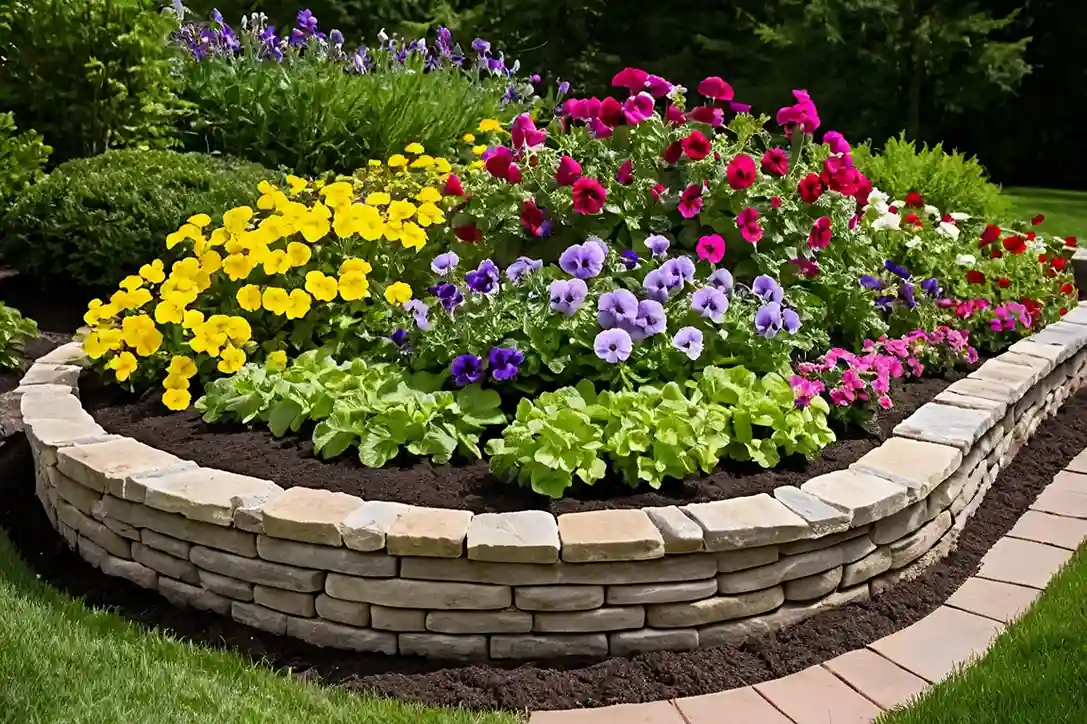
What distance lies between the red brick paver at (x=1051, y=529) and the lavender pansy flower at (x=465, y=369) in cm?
182

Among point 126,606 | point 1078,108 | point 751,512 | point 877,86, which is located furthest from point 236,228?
point 1078,108

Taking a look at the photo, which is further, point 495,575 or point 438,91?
point 438,91

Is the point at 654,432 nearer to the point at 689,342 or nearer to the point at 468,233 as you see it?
the point at 689,342

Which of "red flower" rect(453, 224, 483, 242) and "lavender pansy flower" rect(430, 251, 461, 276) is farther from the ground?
"red flower" rect(453, 224, 483, 242)

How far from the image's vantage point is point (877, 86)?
37.9ft

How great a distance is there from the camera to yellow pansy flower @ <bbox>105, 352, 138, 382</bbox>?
323 cm

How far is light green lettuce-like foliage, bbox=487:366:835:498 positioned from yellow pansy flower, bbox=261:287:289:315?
36.8 inches

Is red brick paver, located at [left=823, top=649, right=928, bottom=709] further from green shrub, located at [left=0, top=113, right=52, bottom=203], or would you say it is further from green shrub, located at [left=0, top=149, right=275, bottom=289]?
green shrub, located at [left=0, top=113, right=52, bottom=203]

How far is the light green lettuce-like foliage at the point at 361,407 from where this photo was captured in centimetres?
277

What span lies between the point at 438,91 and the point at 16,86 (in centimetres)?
238

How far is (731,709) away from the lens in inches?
88.0

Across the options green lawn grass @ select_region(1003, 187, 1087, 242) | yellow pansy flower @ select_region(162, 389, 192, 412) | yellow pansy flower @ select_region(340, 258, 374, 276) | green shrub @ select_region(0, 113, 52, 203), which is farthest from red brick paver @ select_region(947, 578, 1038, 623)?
green lawn grass @ select_region(1003, 187, 1087, 242)

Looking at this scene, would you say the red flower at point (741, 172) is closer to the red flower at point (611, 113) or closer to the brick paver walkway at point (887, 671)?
the red flower at point (611, 113)

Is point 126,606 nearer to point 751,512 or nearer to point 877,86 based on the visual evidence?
point 751,512
